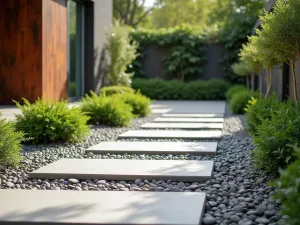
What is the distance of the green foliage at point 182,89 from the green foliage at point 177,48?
120 centimetres

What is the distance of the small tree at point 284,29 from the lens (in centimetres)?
468

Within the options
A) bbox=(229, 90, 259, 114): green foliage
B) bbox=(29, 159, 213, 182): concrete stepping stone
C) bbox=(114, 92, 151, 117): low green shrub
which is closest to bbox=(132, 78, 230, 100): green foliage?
bbox=(229, 90, 259, 114): green foliage

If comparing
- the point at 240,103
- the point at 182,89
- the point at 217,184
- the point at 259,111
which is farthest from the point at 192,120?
the point at 182,89

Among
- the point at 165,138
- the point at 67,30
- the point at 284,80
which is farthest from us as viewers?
the point at 67,30

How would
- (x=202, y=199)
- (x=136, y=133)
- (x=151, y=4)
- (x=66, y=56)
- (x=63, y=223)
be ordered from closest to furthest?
1. (x=63, y=223)
2. (x=202, y=199)
3. (x=136, y=133)
4. (x=66, y=56)
5. (x=151, y=4)

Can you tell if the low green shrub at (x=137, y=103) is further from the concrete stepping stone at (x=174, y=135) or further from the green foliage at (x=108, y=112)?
the concrete stepping stone at (x=174, y=135)

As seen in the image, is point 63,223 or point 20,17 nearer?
point 63,223

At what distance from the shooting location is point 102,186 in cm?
366

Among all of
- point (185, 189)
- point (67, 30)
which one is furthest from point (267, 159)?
point (67, 30)

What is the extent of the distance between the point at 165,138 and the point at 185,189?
2.85 meters

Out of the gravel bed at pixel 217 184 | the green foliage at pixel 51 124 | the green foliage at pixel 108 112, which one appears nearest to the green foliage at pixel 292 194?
the gravel bed at pixel 217 184

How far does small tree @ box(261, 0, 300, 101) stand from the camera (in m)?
4.68

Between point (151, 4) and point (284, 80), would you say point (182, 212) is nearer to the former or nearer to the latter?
point (284, 80)

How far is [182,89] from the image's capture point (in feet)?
51.6
